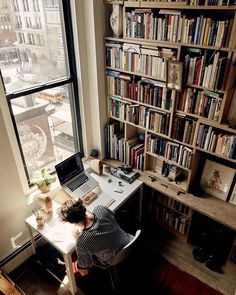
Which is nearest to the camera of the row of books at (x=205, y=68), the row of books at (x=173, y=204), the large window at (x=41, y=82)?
the row of books at (x=205, y=68)

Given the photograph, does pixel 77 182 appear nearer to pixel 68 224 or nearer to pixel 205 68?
pixel 68 224

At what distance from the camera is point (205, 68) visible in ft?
6.05

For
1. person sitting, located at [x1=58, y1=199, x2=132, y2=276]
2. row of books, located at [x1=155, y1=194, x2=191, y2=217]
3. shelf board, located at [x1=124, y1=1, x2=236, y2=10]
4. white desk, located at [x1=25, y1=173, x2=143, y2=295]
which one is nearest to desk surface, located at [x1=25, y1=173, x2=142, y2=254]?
white desk, located at [x1=25, y1=173, x2=143, y2=295]

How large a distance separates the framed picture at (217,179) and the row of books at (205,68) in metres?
0.78

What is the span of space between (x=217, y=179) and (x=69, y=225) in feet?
4.62

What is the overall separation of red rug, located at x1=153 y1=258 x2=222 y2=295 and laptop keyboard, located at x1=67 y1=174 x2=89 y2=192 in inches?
43.2

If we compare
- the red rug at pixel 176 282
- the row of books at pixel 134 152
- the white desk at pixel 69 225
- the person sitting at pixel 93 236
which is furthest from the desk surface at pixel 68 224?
the red rug at pixel 176 282

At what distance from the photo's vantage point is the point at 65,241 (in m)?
1.93

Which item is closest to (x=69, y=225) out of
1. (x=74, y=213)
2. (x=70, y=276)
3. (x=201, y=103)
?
(x=74, y=213)

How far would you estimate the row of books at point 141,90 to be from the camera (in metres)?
2.17

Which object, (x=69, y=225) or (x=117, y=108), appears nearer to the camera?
(x=69, y=225)

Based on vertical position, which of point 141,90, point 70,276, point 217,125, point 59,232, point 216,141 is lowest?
point 70,276

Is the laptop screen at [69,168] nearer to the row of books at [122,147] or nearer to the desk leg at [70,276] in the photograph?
the row of books at [122,147]

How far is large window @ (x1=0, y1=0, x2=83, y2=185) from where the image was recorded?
1.99 m
